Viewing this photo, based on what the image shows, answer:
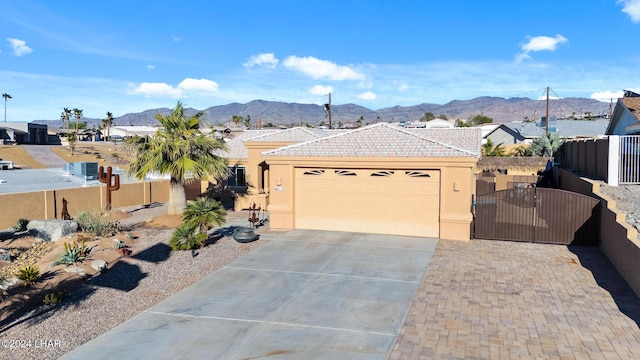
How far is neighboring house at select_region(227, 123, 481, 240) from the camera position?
55.6 ft

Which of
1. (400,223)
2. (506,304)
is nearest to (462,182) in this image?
(400,223)

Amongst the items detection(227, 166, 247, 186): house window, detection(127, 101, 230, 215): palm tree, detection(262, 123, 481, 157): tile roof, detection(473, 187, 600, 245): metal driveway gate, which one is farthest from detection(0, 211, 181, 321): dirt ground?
detection(473, 187, 600, 245): metal driveway gate

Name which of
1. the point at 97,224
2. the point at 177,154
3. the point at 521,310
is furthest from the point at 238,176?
the point at 521,310

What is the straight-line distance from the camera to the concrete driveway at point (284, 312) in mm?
8391

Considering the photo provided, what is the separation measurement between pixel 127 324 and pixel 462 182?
37.4 feet

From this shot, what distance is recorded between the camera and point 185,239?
15312 mm

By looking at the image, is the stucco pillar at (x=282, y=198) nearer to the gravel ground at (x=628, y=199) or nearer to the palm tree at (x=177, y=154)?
the palm tree at (x=177, y=154)

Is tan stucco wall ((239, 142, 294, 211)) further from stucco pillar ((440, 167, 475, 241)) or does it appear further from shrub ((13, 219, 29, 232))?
stucco pillar ((440, 167, 475, 241))

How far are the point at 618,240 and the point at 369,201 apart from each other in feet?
26.1

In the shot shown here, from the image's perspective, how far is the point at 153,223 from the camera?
66.5 feet

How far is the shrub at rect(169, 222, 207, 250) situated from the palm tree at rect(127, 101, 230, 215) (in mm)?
5281

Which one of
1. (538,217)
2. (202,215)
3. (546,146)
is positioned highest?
(546,146)

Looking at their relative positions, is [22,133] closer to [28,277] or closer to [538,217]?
[28,277]

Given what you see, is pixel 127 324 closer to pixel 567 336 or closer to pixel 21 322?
pixel 21 322
